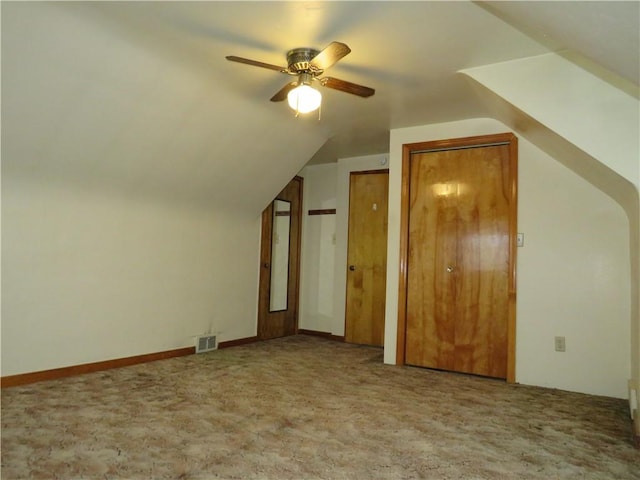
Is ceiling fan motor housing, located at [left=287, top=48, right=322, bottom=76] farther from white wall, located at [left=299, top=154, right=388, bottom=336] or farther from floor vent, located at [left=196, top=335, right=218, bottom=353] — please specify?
floor vent, located at [left=196, top=335, right=218, bottom=353]

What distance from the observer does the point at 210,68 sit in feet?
9.43

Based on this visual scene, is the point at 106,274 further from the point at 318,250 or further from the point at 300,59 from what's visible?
the point at 318,250

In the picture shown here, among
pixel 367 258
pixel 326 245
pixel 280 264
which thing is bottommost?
pixel 280 264

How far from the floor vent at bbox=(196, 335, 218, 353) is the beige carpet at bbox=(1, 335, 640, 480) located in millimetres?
619

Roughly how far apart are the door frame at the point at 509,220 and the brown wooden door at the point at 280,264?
6.14 ft

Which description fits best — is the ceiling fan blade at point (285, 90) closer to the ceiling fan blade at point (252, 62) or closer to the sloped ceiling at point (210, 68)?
the ceiling fan blade at point (252, 62)

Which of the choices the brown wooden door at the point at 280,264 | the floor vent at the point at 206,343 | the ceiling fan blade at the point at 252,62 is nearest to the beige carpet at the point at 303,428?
the floor vent at the point at 206,343

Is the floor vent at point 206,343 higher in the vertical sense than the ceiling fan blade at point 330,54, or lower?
lower

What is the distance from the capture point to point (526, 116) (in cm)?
288

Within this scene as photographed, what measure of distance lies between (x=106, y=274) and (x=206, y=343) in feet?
4.39

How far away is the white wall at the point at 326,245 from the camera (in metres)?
5.37

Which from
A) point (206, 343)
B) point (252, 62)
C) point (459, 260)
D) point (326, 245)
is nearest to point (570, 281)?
point (459, 260)

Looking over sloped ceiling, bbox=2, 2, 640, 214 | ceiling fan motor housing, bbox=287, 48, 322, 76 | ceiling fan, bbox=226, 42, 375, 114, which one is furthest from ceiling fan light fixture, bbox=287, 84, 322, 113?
sloped ceiling, bbox=2, 2, 640, 214

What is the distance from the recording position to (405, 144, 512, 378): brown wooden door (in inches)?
144
